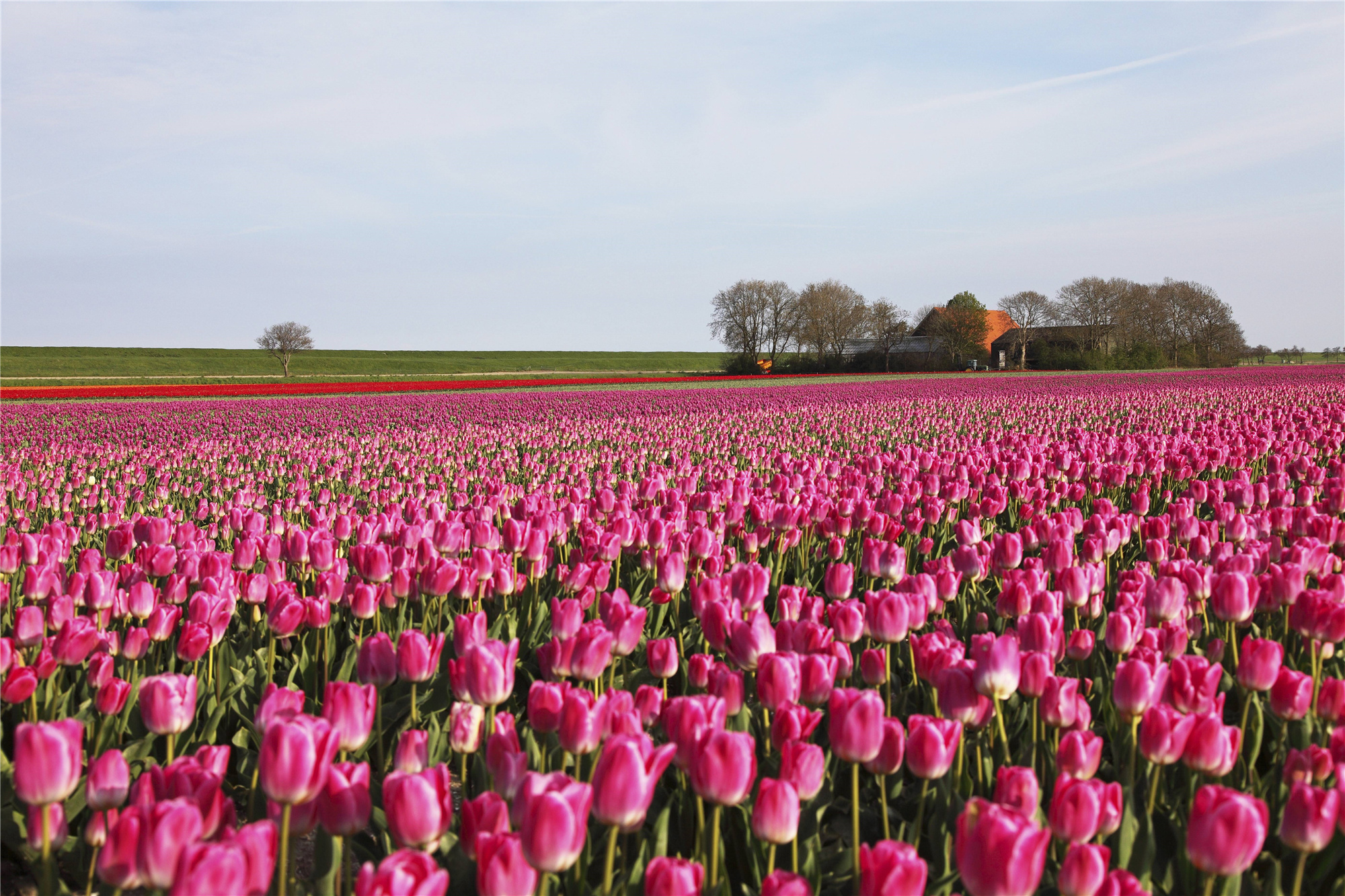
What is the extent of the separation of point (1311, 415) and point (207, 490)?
13174 millimetres

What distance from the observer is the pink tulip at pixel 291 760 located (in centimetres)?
149

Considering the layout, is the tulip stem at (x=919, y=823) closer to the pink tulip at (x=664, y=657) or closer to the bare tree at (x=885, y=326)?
the pink tulip at (x=664, y=657)

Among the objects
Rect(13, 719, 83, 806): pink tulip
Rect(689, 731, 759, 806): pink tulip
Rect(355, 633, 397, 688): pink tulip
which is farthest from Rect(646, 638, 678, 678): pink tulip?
Rect(13, 719, 83, 806): pink tulip

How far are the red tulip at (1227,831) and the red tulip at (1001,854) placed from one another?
1.03ft

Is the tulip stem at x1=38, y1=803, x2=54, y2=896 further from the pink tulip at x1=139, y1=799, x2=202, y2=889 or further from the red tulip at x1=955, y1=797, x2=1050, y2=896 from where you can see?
the red tulip at x1=955, y1=797, x2=1050, y2=896

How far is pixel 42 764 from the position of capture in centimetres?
155

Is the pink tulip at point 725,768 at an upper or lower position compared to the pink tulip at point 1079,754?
upper

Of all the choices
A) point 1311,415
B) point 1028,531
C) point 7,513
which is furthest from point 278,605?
point 1311,415

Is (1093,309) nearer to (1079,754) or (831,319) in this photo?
(831,319)

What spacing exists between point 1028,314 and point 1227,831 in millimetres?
89461

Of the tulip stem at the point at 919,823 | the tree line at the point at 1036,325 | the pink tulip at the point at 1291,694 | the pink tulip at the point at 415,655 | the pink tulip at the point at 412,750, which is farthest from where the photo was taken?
the tree line at the point at 1036,325

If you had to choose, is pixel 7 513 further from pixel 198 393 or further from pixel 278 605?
pixel 198 393

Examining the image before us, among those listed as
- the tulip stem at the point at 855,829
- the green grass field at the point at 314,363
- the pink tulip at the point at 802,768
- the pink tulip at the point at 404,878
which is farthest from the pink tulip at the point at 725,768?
the green grass field at the point at 314,363

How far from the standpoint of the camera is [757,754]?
8.38 ft
